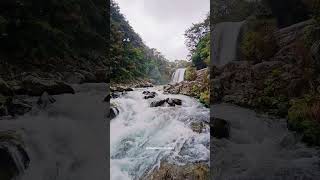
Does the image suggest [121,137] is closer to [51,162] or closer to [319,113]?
[51,162]

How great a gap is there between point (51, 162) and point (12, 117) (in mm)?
484

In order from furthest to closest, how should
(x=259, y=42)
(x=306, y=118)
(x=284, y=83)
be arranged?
1. (x=259, y=42)
2. (x=284, y=83)
3. (x=306, y=118)

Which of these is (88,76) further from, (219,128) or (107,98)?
(219,128)

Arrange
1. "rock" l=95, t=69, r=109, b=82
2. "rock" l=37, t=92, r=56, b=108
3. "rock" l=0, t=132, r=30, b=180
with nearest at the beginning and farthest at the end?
1. "rock" l=0, t=132, r=30, b=180
2. "rock" l=37, t=92, r=56, b=108
3. "rock" l=95, t=69, r=109, b=82

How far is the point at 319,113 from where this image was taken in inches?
123

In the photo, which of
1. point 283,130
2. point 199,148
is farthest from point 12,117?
point 283,130

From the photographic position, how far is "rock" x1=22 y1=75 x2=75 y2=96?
128 inches

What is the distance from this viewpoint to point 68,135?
10.6 feet

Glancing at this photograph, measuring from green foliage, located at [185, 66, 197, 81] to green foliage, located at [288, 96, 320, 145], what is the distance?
2.77ft

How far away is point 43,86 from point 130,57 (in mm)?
790

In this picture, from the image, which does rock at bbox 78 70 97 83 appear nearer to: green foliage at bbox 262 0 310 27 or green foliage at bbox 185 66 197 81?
green foliage at bbox 185 66 197 81

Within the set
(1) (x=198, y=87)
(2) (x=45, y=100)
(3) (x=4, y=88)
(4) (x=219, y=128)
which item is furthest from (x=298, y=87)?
(3) (x=4, y=88)

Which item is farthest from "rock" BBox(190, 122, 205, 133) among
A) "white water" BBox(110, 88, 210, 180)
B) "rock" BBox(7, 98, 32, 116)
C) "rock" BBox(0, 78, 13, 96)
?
"rock" BBox(0, 78, 13, 96)

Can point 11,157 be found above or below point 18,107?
below
